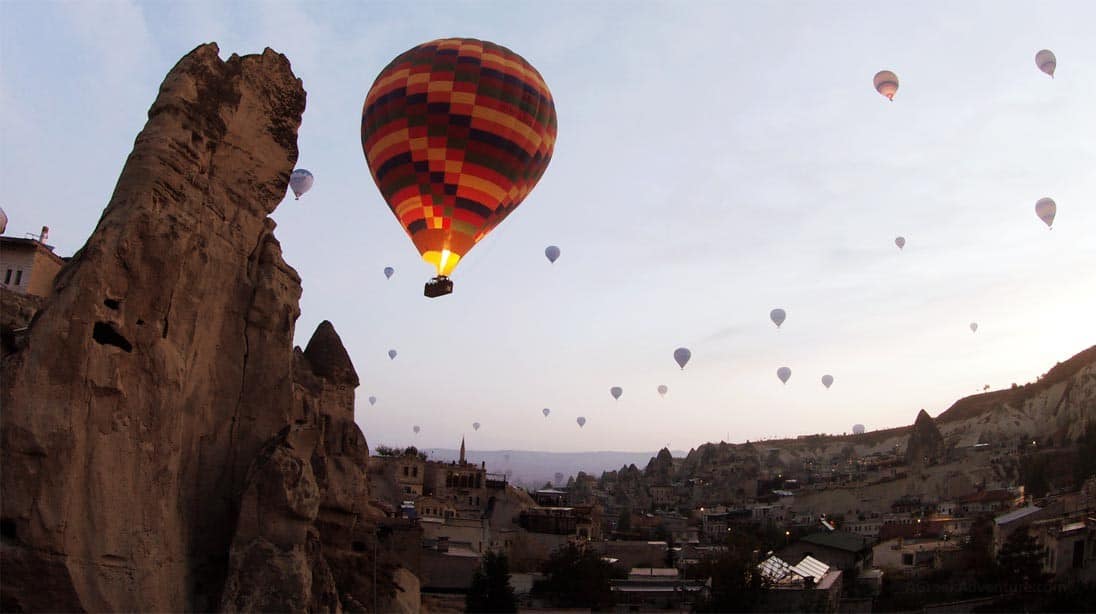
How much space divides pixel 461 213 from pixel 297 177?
14108mm

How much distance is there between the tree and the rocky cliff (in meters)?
12.6

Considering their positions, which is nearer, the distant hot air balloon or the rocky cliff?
the rocky cliff

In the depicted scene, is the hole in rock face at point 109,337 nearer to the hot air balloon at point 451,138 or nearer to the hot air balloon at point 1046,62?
the hot air balloon at point 451,138

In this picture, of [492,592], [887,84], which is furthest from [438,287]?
[887,84]

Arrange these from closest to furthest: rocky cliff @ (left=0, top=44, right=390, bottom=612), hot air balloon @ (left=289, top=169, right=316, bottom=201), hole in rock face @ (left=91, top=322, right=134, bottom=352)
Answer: rocky cliff @ (left=0, top=44, right=390, bottom=612) → hole in rock face @ (left=91, top=322, right=134, bottom=352) → hot air balloon @ (left=289, top=169, right=316, bottom=201)

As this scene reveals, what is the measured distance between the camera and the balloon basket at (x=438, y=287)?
23781 millimetres

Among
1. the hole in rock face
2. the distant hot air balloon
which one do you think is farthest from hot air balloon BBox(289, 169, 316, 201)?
the hole in rock face

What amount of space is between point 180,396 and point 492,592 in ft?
59.8

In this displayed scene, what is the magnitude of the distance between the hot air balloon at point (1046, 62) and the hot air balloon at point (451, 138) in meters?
23.8

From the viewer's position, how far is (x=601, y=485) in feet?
462

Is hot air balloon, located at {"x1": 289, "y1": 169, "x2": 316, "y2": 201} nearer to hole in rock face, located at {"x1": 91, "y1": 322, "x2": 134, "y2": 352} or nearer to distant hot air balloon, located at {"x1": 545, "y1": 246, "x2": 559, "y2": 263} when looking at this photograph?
distant hot air balloon, located at {"x1": 545, "y1": 246, "x2": 559, "y2": 263}

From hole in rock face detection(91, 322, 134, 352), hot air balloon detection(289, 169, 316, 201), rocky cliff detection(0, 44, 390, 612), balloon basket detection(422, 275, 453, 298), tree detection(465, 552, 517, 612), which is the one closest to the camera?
rocky cliff detection(0, 44, 390, 612)

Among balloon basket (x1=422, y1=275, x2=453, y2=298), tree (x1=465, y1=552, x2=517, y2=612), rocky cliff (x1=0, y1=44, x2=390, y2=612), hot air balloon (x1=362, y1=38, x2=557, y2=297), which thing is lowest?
tree (x1=465, y1=552, x2=517, y2=612)

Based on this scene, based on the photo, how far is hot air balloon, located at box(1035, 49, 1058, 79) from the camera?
125 ft
